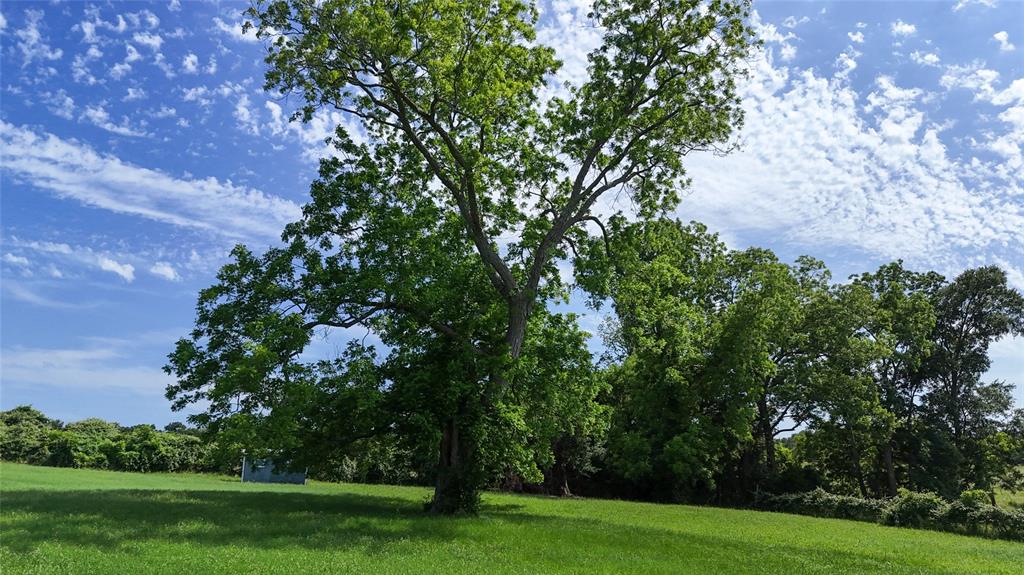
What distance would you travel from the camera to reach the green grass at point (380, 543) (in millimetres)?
10195

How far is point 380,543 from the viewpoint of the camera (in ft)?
41.8

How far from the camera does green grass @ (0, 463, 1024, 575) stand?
10195 mm

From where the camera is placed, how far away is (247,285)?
1850 cm

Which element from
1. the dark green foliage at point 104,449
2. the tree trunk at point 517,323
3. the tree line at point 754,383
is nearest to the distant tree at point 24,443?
the dark green foliage at point 104,449

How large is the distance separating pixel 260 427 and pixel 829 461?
138 ft

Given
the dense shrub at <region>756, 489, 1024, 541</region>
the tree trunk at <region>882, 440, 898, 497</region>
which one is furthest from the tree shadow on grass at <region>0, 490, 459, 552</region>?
the tree trunk at <region>882, 440, 898, 497</region>

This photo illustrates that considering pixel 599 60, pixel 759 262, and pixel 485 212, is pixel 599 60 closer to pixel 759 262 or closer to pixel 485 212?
pixel 485 212

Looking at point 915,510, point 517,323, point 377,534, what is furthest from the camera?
point 915,510

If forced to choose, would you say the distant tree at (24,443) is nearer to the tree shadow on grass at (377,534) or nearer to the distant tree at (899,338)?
the tree shadow on grass at (377,534)

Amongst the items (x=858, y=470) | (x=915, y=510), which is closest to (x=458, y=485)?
(x=915, y=510)

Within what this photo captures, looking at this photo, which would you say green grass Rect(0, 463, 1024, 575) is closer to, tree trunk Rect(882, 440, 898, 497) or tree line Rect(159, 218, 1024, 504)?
tree line Rect(159, 218, 1024, 504)

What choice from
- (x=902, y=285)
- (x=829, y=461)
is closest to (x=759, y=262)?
(x=902, y=285)

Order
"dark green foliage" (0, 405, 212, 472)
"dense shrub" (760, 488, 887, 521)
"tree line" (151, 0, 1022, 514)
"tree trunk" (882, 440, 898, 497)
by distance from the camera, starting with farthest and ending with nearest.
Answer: "dark green foliage" (0, 405, 212, 472) < "tree trunk" (882, 440, 898, 497) < "dense shrub" (760, 488, 887, 521) < "tree line" (151, 0, 1022, 514)

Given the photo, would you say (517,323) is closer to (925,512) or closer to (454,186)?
(454,186)
